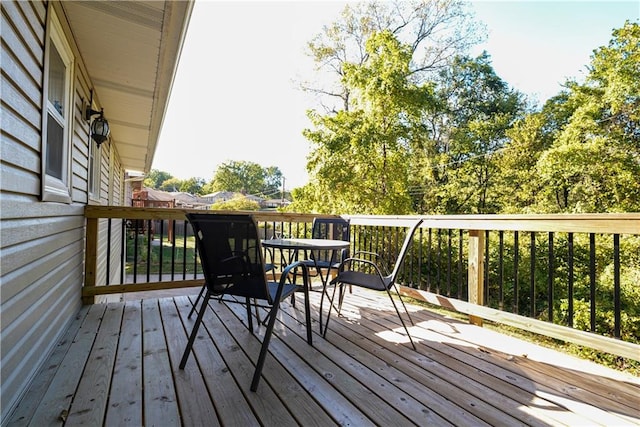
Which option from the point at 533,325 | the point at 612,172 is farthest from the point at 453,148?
the point at 533,325

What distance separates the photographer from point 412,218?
352 cm

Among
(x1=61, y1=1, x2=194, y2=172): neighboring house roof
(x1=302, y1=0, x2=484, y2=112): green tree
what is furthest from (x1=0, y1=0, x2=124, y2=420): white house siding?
(x1=302, y1=0, x2=484, y2=112): green tree

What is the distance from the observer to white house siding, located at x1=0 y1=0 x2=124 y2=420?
1.46 metres

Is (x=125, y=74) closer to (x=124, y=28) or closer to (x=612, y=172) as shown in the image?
(x=124, y=28)

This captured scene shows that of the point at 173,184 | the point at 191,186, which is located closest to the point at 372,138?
the point at 191,186

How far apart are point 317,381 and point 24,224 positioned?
1.81 metres

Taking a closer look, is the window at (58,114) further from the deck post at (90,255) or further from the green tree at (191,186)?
the green tree at (191,186)

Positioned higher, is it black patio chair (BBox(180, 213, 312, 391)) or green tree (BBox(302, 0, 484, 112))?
green tree (BBox(302, 0, 484, 112))

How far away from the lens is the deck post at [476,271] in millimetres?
2967

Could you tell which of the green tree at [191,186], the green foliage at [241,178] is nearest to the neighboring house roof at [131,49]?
the green foliage at [241,178]

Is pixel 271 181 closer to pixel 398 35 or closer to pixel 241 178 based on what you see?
pixel 241 178

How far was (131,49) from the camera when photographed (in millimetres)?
2932

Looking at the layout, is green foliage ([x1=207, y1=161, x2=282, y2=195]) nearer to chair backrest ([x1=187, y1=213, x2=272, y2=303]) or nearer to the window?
the window

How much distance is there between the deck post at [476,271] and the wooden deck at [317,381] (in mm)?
271
